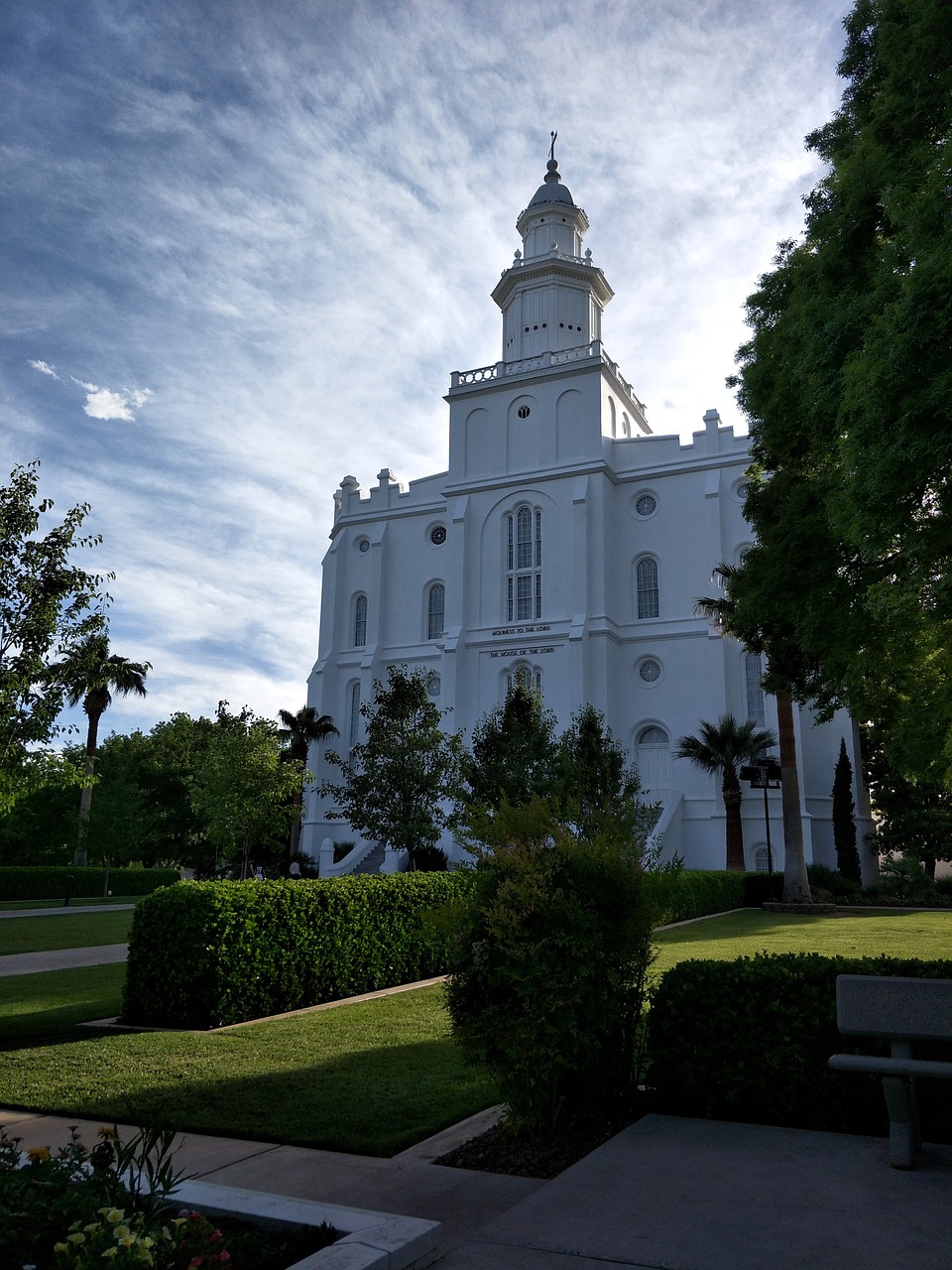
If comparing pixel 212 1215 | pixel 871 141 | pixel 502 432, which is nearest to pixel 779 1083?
pixel 212 1215

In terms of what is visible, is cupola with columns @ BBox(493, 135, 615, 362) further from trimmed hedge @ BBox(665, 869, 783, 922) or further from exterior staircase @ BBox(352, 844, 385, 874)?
trimmed hedge @ BBox(665, 869, 783, 922)

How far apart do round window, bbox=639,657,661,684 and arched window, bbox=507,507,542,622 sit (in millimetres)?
4675

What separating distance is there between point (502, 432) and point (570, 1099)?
37.0m

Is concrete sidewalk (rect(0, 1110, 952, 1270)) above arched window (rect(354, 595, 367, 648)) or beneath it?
beneath

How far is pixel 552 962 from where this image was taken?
539cm

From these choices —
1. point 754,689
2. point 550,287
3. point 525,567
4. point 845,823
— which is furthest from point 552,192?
point 845,823

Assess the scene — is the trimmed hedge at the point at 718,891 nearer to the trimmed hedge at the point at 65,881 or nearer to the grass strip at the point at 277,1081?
the grass strip at the point at 277,1081

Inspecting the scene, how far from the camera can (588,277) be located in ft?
140

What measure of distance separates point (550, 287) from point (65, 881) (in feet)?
110

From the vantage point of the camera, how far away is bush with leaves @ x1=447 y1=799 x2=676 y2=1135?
5.29 m

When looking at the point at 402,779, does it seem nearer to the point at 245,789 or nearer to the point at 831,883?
the point at 245,789

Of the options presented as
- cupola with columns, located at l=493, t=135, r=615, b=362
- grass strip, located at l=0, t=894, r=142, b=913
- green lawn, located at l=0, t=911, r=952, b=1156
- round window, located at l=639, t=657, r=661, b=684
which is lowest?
grass strip, located at l=0, t=894, r=142, b=913

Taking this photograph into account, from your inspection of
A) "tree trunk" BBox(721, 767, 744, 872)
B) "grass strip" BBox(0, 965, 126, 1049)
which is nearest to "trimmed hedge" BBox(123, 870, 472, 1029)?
"grass strip" BBox(0, 965, 126, 1049)

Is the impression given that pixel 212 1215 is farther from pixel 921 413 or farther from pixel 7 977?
pixel 7 977
